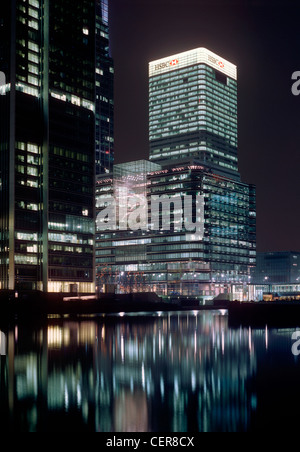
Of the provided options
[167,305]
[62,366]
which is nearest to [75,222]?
[167,305]

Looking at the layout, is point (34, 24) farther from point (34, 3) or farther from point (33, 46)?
point (33, 46)

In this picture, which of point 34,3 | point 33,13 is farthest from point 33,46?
point 34,3

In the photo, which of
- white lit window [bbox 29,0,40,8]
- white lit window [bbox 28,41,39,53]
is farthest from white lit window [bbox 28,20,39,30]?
white lit window [bbox 28,41,39,53]

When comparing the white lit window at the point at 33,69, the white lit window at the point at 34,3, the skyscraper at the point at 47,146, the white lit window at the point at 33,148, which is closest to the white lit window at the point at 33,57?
the skyscraper at the point at 47,146

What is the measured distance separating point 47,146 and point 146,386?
440 feet

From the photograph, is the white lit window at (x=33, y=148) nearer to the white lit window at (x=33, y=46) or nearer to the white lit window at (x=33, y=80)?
the white lit window at (x=33, y=80)

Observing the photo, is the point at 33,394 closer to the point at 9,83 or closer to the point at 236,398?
the point at 236,398

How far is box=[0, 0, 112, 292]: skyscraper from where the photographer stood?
155 meters

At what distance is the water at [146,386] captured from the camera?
2491cm

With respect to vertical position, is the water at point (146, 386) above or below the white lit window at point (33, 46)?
below

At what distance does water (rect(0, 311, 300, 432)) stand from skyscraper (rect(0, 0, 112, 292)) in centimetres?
9929

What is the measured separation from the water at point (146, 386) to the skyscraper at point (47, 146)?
326 ft
